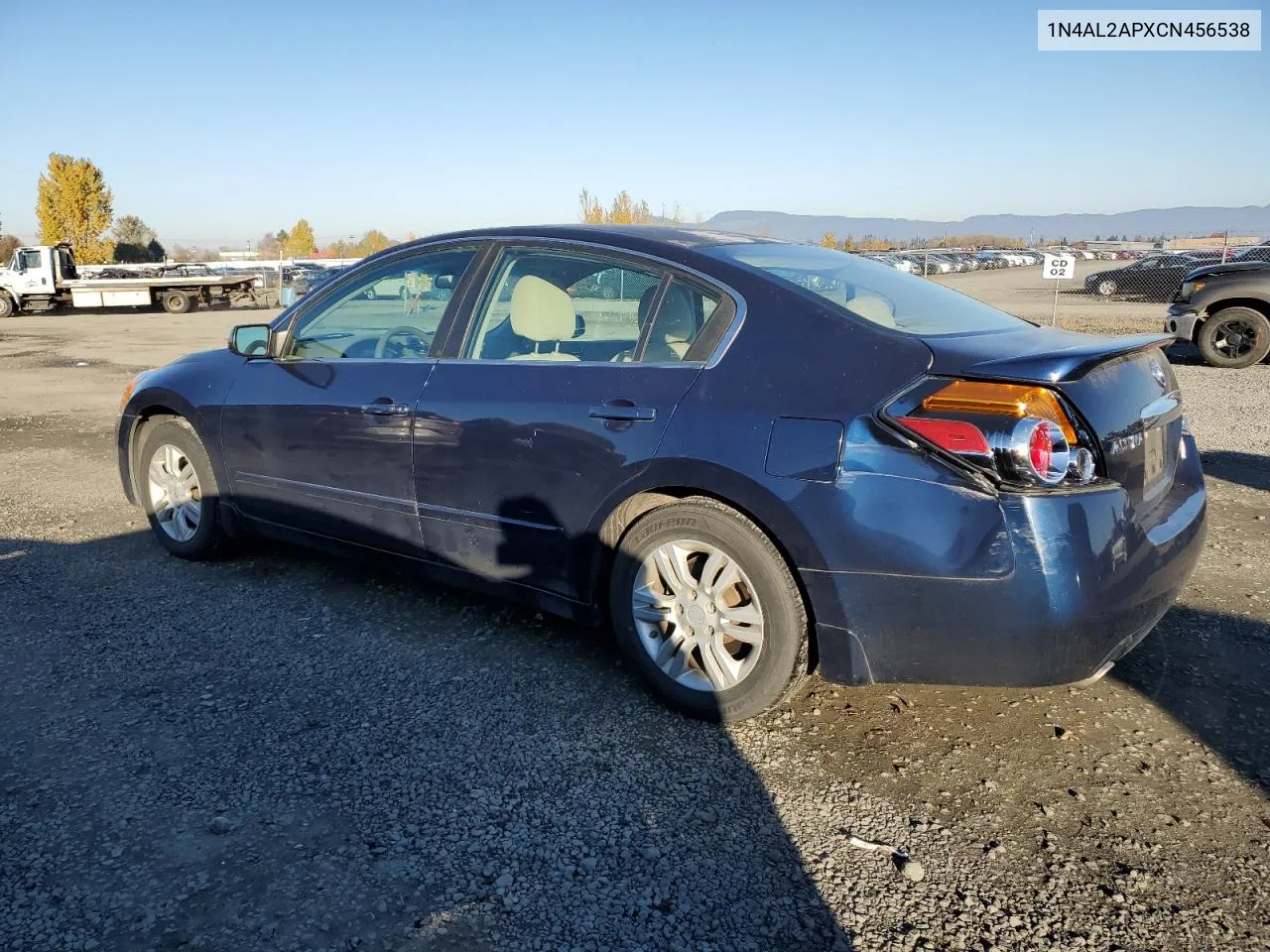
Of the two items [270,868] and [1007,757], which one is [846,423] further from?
[270,868]

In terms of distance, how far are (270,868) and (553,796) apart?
2.57ft

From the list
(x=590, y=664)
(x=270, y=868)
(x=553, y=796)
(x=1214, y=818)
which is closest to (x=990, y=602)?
(x=1214, y=818)

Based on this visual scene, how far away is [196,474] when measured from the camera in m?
4.84

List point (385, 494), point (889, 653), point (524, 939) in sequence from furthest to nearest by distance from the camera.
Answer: point (385, 494) → point (889, 653) → point (524, 939)

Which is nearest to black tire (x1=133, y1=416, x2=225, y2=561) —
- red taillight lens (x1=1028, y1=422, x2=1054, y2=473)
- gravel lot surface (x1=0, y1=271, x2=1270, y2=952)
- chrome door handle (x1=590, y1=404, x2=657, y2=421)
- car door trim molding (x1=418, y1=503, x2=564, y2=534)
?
gravel lot surface (x1=0, y1=271, x2=1270, y2=952)

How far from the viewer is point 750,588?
3.10 metres

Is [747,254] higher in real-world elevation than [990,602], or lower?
higher

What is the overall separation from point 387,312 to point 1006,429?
2.74 m

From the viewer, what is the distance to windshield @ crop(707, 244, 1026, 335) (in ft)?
10.8

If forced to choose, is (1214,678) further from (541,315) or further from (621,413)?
(541,315)

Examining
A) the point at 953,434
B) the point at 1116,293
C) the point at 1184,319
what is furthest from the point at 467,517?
the point at 1116,293

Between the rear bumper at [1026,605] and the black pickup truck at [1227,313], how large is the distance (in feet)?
37.7

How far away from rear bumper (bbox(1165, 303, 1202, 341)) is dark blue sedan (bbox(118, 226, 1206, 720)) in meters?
10.5

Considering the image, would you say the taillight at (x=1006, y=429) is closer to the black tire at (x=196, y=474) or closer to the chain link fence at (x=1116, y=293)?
the black tire at (x=196, y=474)
